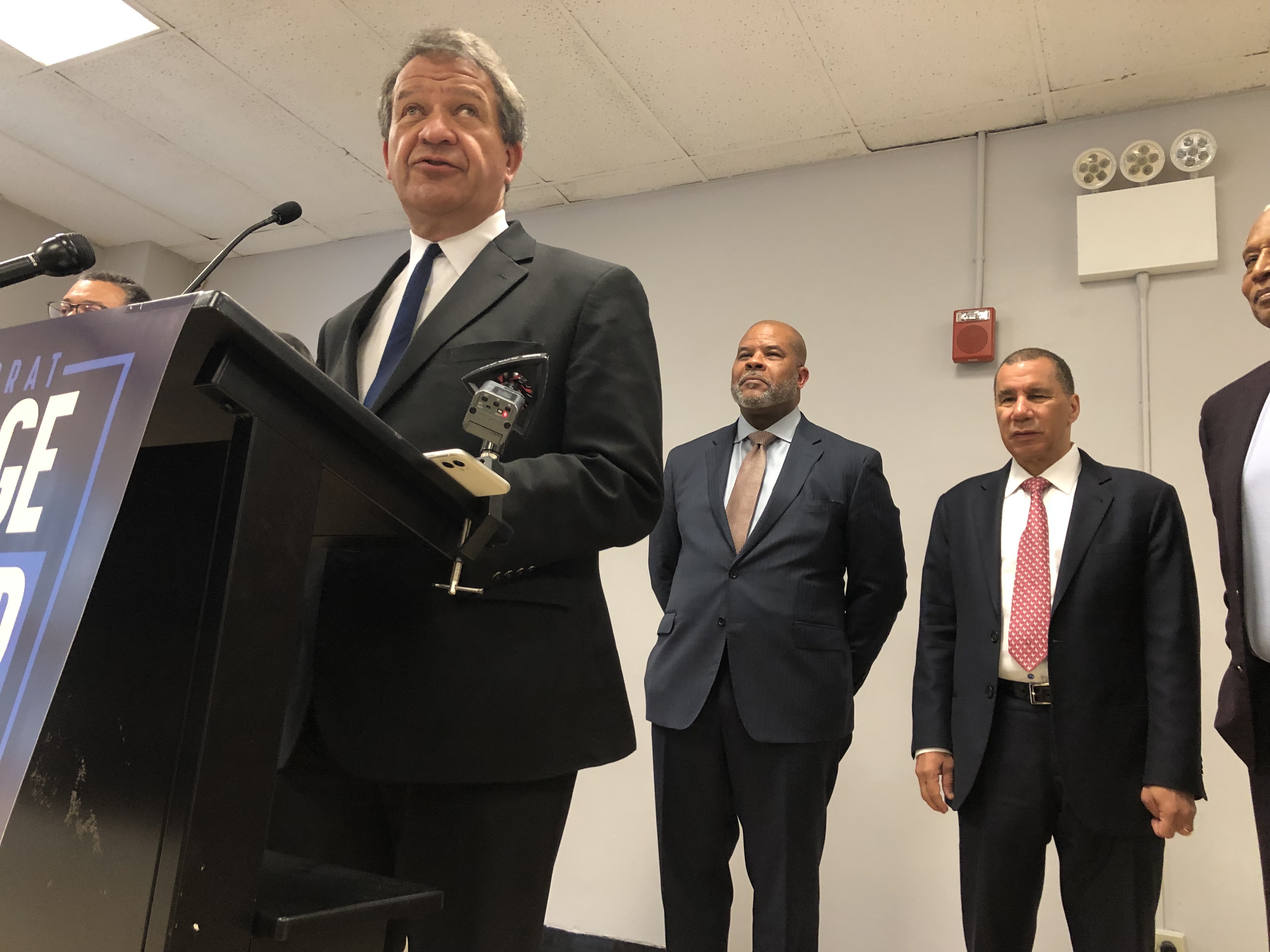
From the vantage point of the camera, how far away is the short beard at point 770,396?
272 cm

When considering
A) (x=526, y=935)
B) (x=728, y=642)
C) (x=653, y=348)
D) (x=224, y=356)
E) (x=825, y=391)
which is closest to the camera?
(x=224, y=356)

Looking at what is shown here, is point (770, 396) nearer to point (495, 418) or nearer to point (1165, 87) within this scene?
point (1165, 87)

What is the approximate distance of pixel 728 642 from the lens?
7.75 feet

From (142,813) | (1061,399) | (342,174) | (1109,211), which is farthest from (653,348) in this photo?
(342,174)

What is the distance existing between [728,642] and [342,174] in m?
2.57

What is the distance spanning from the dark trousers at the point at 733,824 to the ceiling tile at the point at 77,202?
133 inches

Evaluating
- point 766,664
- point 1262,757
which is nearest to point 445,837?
point 1262,757

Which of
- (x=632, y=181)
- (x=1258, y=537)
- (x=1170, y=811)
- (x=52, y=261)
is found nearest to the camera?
(x=52, y=261)

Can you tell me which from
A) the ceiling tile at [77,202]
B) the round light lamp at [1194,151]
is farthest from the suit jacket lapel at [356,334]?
the ceiling tile at [77,202]

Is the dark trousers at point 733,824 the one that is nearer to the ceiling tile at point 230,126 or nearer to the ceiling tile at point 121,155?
the ceiling tile at point 230,126

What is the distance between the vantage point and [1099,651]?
6.83 feet

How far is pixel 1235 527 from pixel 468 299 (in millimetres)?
1340

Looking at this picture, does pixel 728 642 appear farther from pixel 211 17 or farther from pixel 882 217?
pixel 211 17

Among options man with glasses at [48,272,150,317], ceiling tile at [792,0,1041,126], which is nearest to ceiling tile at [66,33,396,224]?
man with glasses at [48,272,150,317]
